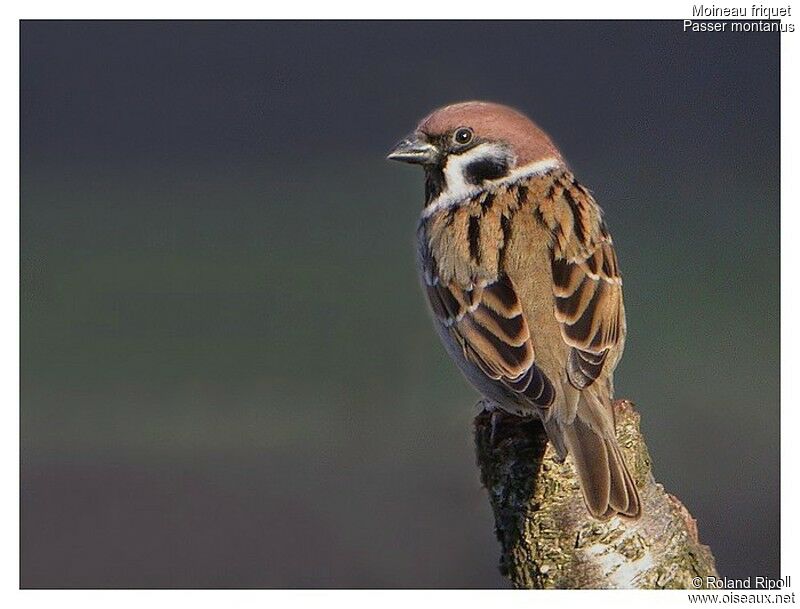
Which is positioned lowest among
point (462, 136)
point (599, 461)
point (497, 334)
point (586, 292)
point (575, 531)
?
point (575, 531)

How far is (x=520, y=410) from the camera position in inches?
117

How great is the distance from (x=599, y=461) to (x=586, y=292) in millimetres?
529

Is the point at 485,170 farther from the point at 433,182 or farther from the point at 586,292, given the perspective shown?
the point at 586,292

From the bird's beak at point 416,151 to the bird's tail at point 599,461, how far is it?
89 cm

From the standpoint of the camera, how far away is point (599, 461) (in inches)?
106

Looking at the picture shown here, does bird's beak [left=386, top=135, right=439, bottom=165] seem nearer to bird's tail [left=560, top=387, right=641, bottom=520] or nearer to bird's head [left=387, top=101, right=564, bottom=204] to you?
bird's head [left=387, top=101, right=564, bottom=204]

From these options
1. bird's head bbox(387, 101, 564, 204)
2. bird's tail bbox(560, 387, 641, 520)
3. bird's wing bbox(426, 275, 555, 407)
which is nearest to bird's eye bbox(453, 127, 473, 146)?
bird's head bbox(387, 101, 564, 204)

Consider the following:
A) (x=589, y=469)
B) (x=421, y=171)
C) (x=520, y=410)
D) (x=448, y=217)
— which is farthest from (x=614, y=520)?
(x=421, y=171)

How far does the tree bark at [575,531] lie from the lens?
2.61m

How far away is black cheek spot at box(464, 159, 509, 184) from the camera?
3.41 meters

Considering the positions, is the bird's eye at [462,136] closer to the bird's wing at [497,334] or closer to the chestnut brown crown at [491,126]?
the chestnut brown crown at [491,126]

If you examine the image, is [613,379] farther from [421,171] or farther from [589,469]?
[421,171]

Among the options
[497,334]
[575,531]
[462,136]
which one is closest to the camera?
[575,531]

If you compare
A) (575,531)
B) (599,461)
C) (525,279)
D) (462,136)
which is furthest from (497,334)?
(462,136)
